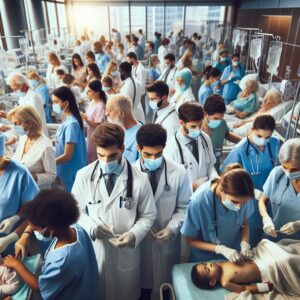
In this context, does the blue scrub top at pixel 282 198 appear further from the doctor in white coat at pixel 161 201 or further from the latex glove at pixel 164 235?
the latex glove at pixel 164 235

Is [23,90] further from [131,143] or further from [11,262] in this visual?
[11,262]

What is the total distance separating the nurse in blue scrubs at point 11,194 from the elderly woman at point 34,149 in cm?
29

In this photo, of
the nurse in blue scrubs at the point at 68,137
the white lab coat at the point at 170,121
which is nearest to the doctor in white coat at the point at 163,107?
the white lab coat at the point at 170,121

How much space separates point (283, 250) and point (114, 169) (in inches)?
41.9

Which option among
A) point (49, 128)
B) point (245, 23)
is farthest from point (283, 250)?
point (245, 23)

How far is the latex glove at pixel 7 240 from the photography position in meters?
1.57

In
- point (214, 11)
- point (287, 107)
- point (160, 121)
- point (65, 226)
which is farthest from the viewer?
point (214, 11)

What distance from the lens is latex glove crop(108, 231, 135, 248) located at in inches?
56.7

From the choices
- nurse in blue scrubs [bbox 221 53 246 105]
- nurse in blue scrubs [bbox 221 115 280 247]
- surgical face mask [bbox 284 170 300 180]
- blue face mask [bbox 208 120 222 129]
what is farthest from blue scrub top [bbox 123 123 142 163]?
nurse in blue scrubs [bbox 221 53 246 105]

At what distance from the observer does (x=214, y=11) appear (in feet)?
40.5

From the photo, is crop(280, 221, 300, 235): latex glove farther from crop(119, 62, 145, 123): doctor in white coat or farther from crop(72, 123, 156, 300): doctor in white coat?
crop(119, 62, 145, 123): doctor in white coat

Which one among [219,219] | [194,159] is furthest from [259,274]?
[194,159]

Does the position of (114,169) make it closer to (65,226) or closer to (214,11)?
(65,226)

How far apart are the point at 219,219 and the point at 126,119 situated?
3.37 ft
